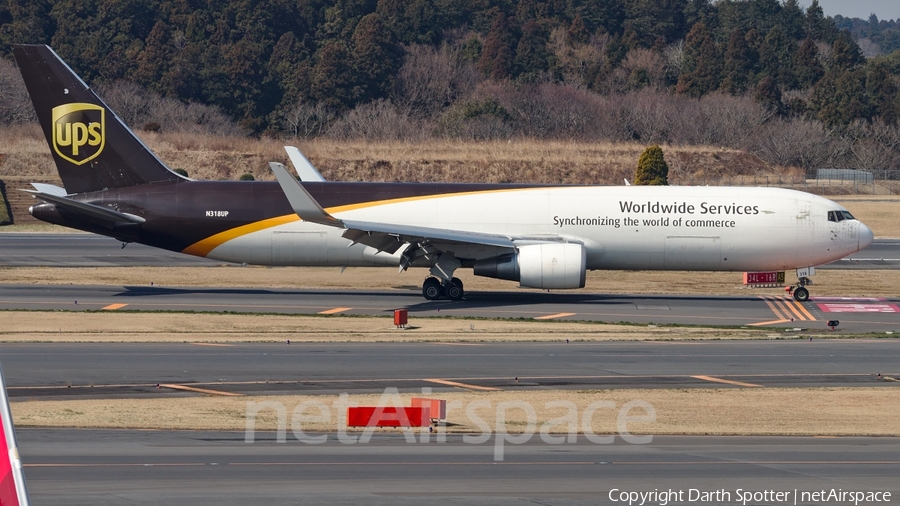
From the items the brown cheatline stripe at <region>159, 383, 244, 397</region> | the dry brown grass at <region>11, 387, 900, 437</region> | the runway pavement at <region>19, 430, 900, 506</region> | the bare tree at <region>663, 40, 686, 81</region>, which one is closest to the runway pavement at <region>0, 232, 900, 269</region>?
the brown cheatline stripe at <region>159, 383, 244, 397</region>

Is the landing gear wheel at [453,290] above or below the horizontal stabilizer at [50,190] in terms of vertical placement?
below

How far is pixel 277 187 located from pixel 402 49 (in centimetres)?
8779

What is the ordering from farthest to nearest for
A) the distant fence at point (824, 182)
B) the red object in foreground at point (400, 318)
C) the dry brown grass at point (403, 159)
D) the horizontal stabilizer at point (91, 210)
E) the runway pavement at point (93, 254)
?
the distant fence at point (824, 182) → the dry brown grass at point (403, 159) → the runway pavement at point (93, 254) → the horizontal stabilizer at point (91, 210) → the red object in foreground at point (400, 318)

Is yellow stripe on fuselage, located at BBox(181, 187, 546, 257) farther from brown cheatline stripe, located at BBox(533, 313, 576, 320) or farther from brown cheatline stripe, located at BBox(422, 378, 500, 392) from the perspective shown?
brown cheatline stripe, located at BBox(422, 378, 500, 392)

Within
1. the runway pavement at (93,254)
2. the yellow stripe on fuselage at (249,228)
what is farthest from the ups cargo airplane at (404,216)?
the runway pavement at (93,254)

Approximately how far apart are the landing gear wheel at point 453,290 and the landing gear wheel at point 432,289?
0.28 meters

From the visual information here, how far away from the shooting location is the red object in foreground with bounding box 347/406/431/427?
58.3 feet

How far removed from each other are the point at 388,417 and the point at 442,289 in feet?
61.2

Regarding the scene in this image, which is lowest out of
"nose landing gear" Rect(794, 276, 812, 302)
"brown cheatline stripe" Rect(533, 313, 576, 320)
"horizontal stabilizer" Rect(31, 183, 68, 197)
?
"brown cheatline stripe" Rect(533, 313, 576, 320)

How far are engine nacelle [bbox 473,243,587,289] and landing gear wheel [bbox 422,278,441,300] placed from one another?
9.05 feet

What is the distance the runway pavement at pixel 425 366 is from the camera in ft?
71.5

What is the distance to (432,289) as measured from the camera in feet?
120

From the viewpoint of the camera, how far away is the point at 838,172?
92.8 m

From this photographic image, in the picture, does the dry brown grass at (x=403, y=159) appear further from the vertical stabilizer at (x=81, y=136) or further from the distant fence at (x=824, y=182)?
the vertical stabilizer at (x=81, y=136)
